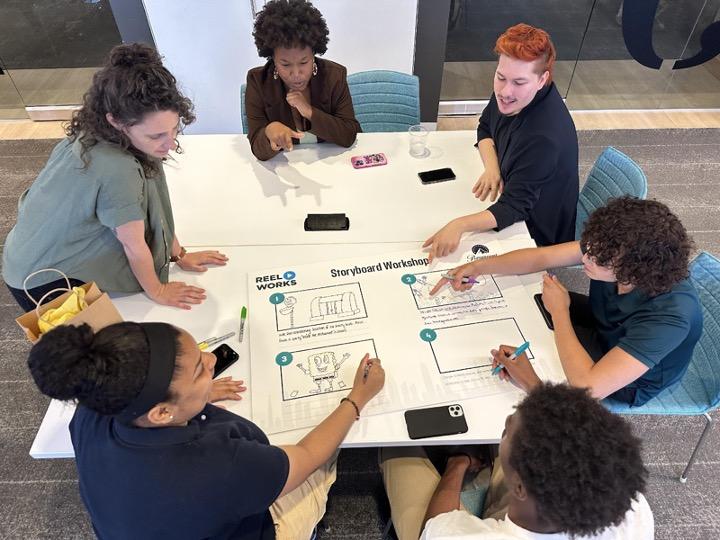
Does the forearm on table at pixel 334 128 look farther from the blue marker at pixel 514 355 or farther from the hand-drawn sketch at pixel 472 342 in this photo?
the blue marker at pixel 514 355

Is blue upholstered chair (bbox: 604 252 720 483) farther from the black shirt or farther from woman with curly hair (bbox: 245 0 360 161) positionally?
woman with curly hair (bbox: 245 0 360 161)

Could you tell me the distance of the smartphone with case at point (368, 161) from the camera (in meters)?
2.10

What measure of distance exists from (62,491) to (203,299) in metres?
1.03

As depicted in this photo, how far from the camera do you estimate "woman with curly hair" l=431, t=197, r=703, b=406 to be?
52.0 inches

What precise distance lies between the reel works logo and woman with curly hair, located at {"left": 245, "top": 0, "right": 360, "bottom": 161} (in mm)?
618

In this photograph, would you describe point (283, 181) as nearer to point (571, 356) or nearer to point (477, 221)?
point (477, 221)

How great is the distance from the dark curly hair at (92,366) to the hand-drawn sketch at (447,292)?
848 mm

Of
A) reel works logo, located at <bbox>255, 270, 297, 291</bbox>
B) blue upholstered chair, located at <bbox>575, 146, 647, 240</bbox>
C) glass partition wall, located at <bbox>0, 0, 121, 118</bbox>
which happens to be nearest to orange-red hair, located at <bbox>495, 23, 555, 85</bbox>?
blue upholstered chair, located at <bbox>575, 146, 647, 240</bbox>

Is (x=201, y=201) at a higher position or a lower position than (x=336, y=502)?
higher

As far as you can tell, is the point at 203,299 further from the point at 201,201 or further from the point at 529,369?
the point at 529,369

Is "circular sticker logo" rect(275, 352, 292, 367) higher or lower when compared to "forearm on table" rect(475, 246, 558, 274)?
lower

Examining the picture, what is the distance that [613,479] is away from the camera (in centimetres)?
95

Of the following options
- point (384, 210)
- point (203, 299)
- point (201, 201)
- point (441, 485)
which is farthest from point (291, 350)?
point (201, 201)

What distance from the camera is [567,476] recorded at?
950 millimetres
